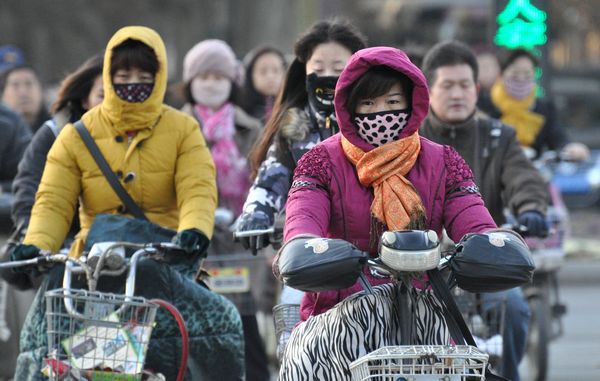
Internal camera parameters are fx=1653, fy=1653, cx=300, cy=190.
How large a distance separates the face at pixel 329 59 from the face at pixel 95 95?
49.2 inches

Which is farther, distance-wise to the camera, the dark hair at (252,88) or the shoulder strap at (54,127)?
the dark hair at (252,88)

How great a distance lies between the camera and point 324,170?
523cm

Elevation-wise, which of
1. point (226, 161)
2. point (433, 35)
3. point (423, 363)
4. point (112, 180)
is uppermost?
point (433, 35)

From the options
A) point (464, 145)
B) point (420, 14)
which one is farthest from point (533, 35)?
point (420, 14)

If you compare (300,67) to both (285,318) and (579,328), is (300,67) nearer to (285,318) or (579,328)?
(285,318)

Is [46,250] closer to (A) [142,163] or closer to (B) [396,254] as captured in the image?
(A) [142,163]

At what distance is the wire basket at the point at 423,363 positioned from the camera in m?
4.29

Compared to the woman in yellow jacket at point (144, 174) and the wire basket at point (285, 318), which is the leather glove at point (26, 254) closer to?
the woman in yellow jacket at point (144, 174)

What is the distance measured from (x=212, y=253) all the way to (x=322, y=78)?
2.86 m

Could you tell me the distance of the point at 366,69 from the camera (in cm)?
A: 517

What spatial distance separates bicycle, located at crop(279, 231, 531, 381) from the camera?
452 centimetres

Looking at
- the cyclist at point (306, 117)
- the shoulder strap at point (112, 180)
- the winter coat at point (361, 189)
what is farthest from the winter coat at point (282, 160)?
the winter coat at point (361, 189)

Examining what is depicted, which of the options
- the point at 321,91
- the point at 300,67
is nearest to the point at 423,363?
the point at 321,91

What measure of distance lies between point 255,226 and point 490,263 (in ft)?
6.65
